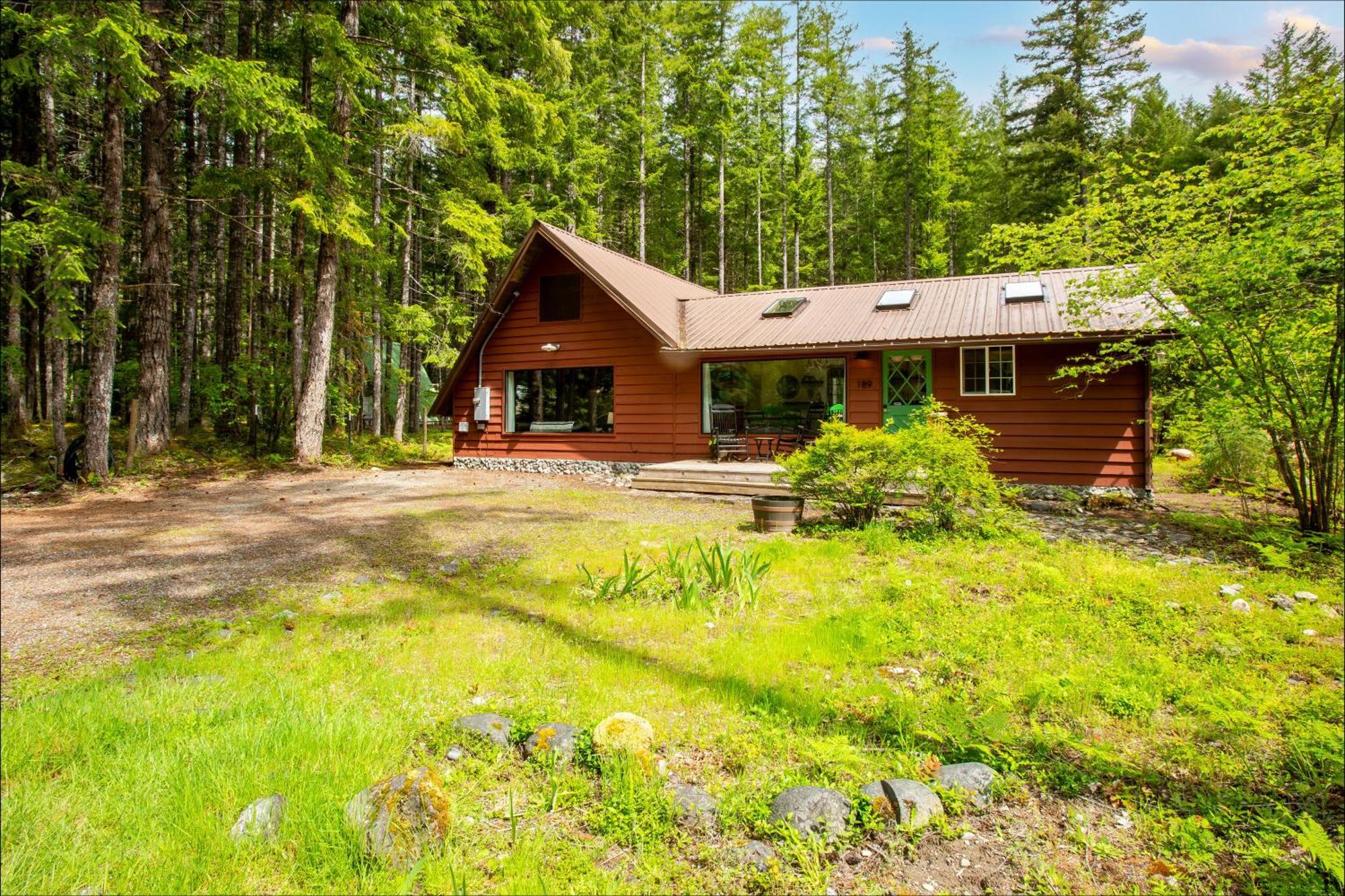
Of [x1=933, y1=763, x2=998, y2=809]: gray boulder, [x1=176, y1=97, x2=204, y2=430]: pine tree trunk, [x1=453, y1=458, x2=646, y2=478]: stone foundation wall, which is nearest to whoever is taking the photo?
[x1=933, y1=763, x2=998, y2=809]: gray boulder

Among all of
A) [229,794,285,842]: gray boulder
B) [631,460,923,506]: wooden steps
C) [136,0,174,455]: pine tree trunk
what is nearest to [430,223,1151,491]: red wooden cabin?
[631,460,923,506]: wooden steps

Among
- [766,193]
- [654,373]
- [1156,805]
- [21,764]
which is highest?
[766,193]

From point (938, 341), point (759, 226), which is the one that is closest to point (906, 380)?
point (938, 341)

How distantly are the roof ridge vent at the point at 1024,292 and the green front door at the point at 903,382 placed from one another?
1.80m

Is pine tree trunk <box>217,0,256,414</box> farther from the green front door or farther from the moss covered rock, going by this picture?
the moss covered rock

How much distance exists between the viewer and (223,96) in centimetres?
962

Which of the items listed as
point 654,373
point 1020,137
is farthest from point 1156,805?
point 1020,137

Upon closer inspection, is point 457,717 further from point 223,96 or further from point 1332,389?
point 223,96

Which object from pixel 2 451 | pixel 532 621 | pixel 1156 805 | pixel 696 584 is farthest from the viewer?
pixel 2 451

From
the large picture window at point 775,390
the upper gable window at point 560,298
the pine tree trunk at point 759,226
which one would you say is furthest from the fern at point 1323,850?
the pine tree trunk at point 759,226

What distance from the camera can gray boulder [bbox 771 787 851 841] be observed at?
211 centimetres

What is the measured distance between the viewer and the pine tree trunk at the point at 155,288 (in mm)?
10547

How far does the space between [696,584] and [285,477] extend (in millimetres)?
9785

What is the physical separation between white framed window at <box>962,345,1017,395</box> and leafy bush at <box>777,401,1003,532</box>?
3612 millimetres
